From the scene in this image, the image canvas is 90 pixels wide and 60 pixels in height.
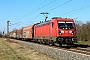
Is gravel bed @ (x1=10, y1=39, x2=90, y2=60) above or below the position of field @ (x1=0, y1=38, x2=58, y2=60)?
above

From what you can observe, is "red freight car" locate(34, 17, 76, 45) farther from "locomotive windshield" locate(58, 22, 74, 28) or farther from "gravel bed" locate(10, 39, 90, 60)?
"gravel bed" locate(10, 39, 90, 60)

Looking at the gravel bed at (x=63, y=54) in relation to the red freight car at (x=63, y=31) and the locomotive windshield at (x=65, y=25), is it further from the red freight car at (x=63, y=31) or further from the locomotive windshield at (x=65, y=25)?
the locomotive windshield at (x=65, y=25)

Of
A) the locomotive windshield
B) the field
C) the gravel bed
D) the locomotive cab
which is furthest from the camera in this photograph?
the locomotive windshield

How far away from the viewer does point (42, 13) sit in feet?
181

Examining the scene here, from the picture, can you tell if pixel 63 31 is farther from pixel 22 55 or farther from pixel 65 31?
pixel 22 55

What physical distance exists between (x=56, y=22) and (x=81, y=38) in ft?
76.3

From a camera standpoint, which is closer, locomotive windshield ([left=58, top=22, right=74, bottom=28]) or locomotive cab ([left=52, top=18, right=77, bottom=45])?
locomotive cab ([left=52, top=18, right=77, bottom=45])

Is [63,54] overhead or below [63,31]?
below

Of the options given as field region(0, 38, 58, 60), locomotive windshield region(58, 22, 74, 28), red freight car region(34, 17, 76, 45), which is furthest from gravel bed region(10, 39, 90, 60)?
locomotive windshield region(58, 22, 74, 28)

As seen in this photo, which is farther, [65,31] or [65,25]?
[65,25]

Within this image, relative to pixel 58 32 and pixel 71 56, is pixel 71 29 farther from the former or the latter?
pixel 71 56

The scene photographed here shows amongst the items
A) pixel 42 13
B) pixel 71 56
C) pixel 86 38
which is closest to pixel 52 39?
pixel 71 56

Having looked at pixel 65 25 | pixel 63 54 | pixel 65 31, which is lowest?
pixel 63 54

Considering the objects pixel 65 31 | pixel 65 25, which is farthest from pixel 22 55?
pixel 65 25
